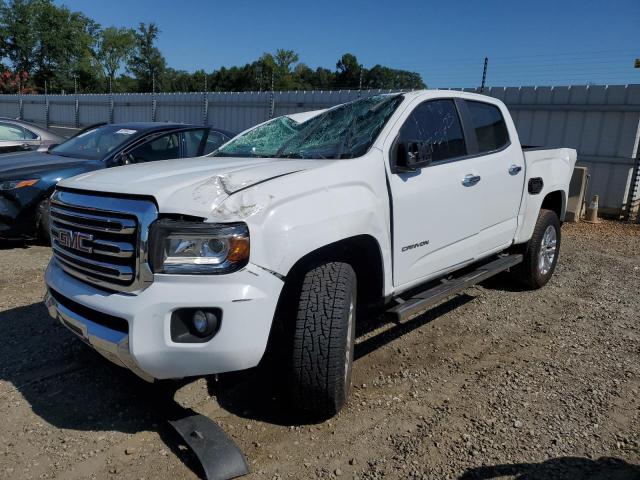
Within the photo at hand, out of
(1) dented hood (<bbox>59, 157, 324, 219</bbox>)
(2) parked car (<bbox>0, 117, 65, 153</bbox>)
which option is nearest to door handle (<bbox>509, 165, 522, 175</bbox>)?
(1) dented hood (<bbox>59, 157, 324, 219</bbox>)

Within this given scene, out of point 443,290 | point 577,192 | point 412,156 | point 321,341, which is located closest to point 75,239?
point 321,341

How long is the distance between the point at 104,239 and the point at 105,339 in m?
0.50

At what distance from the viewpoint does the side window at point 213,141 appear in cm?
714

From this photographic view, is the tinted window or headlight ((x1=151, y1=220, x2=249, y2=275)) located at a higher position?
the tinted window

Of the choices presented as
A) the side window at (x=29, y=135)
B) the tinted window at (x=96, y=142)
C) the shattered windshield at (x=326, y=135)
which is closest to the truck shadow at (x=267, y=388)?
the shattered windshield at (x=326, y=135)

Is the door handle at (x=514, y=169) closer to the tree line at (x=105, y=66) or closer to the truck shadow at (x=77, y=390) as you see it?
the truck shadow at (x=77, y=390)

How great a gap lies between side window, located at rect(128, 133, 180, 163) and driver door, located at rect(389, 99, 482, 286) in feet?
13.1

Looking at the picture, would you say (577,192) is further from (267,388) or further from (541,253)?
(267,388)

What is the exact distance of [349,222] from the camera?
2.84 metres

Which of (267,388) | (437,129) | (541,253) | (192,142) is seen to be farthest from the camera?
(192,142)

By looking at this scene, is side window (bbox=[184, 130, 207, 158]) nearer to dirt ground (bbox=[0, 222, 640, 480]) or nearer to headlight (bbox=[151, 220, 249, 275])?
dirt ground (bbox=[0, 222, 640, 480])

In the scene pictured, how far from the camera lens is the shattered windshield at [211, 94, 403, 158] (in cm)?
335

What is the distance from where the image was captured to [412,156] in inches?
125

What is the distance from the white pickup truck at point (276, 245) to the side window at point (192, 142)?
3.21 metres
